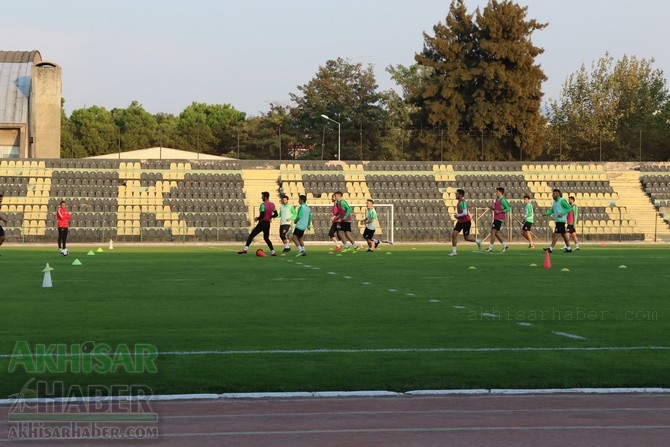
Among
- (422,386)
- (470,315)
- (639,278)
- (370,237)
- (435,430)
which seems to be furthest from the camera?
(370,237)

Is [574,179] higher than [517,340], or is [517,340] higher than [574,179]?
[574,179]

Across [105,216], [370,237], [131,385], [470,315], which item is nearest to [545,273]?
[470,315]

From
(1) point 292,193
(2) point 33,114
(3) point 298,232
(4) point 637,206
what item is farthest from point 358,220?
(2) point 33,114

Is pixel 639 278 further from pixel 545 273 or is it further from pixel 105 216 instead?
pixel 105 216

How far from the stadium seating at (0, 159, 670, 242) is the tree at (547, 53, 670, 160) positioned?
2386cm

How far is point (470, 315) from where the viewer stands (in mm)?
14789

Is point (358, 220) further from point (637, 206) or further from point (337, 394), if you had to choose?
point (337, 394)

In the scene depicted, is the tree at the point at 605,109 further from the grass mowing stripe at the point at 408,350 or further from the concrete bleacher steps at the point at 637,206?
the grass mowing stripe at the point at 408,350

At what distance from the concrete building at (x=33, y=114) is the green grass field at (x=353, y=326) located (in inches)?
1694

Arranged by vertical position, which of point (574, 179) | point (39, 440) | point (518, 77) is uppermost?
point (518, 77)

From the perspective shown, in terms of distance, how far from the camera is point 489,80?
3125 inches

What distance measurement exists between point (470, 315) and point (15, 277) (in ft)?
39.3

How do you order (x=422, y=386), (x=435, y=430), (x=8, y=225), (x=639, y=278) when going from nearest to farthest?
(x=435, y=430)
(x=422, y=386)
(x=639, y=278)
(x=8, y=225)

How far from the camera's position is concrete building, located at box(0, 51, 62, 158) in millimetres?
65062
